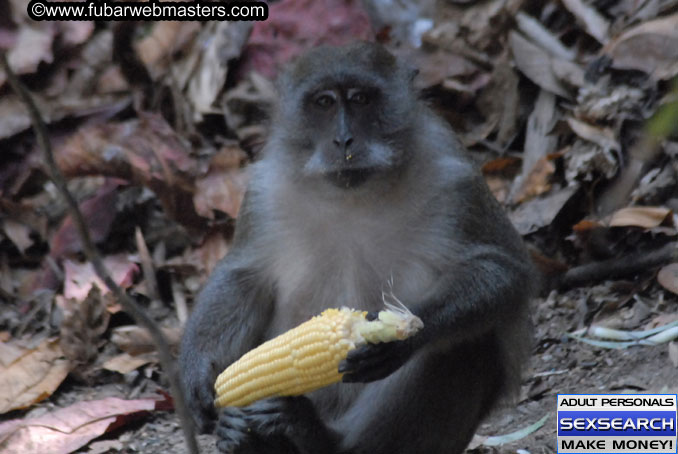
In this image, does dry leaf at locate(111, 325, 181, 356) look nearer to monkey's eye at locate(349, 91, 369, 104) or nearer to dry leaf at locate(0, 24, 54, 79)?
monkey's eye at locate(349, 91, 369, 104)

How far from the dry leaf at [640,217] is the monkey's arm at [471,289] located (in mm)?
1461

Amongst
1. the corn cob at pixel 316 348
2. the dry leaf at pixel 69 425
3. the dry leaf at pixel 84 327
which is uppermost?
the dry leaf at pixel 84 327

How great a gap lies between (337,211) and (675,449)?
1.74 meters

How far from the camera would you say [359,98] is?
4.32 metres

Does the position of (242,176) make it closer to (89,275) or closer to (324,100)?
(89,275)

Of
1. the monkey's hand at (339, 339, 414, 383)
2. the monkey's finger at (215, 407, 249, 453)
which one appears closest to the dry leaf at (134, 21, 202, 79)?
the monkey's finger at (215, 407, 249, 453)

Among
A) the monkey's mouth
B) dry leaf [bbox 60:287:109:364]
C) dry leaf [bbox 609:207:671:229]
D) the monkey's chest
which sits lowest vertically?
the monkey's chest

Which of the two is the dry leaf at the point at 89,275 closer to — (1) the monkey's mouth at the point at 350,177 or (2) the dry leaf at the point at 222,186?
(2) the dry leaf at the point at 222,186

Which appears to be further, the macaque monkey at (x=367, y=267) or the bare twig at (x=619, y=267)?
the bare twig at (x=619, y=267)

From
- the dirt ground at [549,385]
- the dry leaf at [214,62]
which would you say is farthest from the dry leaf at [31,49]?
the dirt ground at [549,385]

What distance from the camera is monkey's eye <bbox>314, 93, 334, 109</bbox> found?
4332 mm

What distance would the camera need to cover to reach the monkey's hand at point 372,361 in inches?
139

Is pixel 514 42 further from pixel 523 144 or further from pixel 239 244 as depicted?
pixel 239 244

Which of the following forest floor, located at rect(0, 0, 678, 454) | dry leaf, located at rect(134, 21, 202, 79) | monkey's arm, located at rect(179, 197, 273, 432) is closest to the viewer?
monkey's arm, located at rect(179, 197, 273, 432)
